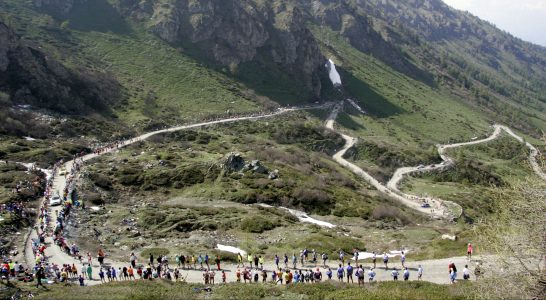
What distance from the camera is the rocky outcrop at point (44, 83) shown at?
341ft

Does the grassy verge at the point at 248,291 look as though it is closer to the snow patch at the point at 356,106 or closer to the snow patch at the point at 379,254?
the snow patch at the point at 379,254

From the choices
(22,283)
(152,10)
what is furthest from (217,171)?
(152,10)

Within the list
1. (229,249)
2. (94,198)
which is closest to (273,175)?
(94,198)

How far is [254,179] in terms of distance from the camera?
67250 mm

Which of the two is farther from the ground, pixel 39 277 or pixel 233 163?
pixel 233 163

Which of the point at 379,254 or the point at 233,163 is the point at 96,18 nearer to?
the point at 233,163

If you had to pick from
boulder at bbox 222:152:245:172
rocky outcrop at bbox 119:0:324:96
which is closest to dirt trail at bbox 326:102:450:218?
boulder at bbox 222:152:245:172

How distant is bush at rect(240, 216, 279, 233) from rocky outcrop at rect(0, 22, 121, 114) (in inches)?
2906

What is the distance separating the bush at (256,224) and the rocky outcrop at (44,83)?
2906 inches

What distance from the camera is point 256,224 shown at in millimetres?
49312

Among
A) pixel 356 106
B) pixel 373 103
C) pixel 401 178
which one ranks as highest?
pixel 373 103

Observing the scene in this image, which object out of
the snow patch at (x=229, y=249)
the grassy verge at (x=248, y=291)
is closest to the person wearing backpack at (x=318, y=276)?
the grassy verge at (x=248, y=291)

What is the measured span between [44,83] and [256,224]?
3356 inches

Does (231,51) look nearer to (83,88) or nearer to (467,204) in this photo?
(83,88)
